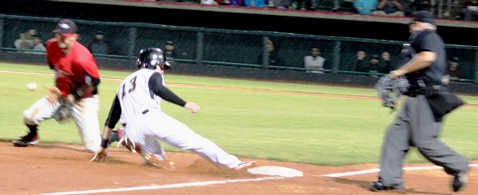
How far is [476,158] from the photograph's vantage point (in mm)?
10344

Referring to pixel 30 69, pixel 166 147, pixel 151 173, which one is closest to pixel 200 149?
pixel 151 173

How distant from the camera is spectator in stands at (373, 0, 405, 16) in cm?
2494

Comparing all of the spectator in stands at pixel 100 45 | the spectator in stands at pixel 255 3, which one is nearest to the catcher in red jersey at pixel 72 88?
the spectator in stands at pixel 100 45

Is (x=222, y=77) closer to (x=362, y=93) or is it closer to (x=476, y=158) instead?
(x=362, y=93)

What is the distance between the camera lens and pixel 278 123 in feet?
44.1

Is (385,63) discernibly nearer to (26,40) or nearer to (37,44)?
(37,44)

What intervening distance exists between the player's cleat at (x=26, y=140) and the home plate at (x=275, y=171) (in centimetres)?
283

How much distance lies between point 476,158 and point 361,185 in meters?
3.00

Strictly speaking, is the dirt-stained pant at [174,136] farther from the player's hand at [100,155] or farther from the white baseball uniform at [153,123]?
the player's hand at [100,155]

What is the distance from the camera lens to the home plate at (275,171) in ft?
26.9

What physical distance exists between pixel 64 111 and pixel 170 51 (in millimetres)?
15529

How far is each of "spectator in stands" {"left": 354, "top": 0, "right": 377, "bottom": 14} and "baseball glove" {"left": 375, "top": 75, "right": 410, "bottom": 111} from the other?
17.7 meters

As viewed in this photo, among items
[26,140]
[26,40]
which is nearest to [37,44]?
[26,40]

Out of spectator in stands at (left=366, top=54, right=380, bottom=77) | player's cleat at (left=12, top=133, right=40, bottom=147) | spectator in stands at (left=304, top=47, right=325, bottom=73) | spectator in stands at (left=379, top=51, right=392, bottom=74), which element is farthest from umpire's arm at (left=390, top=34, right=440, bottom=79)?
spectator in stands at (left=304, top=47, right=325, bottom=73)
